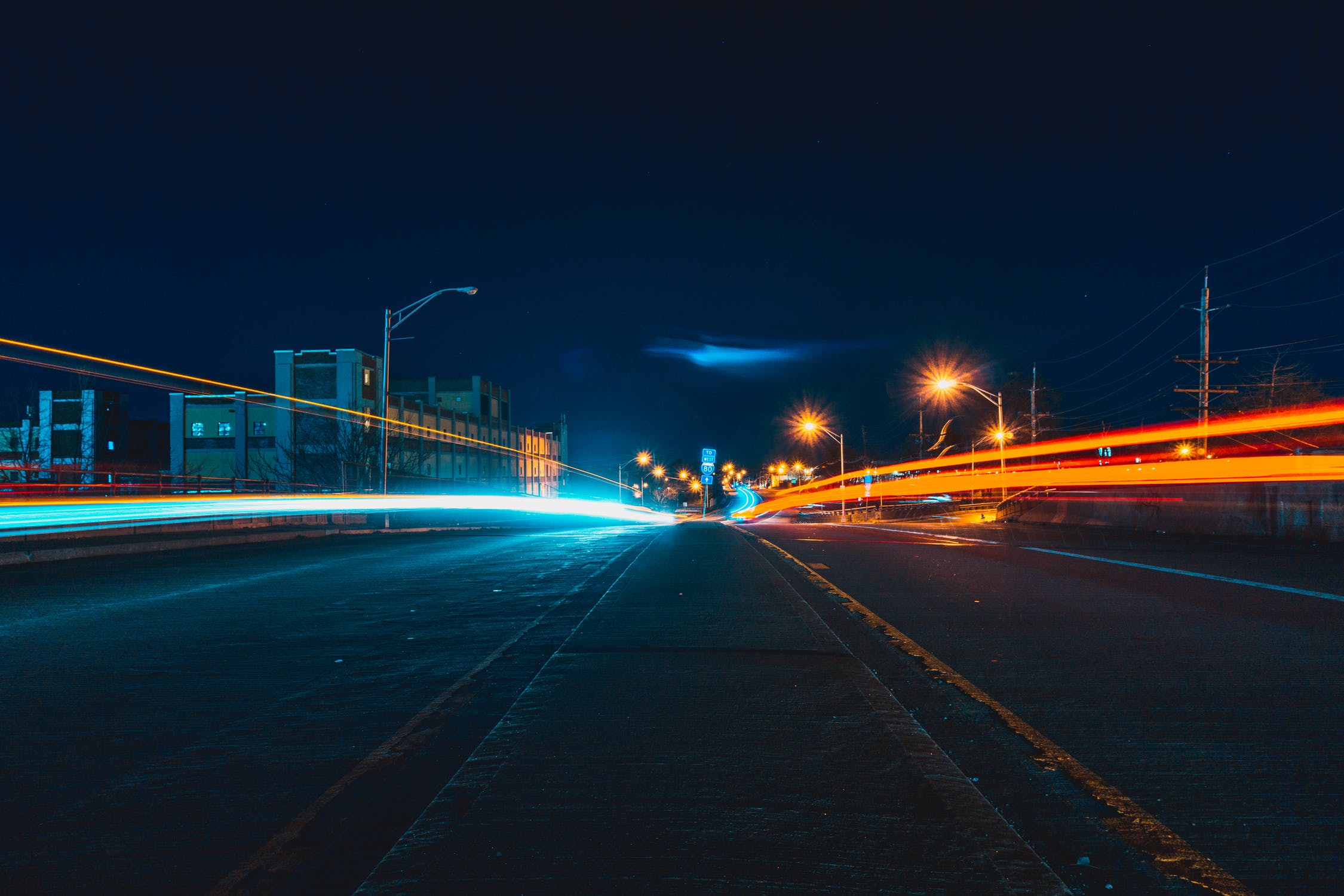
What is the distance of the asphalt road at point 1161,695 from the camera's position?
162 inches

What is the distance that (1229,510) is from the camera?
2339cm

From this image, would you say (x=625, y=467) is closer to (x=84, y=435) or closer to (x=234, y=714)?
(x=84, y=435)

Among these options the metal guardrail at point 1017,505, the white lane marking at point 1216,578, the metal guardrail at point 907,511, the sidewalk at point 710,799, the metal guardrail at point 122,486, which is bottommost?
the metal guardrail at point 907,511

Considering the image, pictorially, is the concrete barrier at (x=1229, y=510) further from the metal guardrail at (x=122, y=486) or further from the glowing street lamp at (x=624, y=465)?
the glowing street lamp at (x=624, y=465)

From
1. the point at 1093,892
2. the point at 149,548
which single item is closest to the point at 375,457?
the point at 149,548

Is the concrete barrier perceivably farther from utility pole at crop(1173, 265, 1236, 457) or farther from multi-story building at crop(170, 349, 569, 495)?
multi-story building at crop(170, 349, 569, 495)

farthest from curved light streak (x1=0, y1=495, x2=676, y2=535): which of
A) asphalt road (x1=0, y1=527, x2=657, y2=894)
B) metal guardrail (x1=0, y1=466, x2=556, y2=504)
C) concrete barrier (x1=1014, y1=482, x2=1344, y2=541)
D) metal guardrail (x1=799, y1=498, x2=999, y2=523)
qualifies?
metal guardrail (x1=799, y1=498, x2=999, y2=523)

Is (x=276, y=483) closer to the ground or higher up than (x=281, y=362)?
closer to the ground

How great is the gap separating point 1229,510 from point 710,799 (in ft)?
75.8

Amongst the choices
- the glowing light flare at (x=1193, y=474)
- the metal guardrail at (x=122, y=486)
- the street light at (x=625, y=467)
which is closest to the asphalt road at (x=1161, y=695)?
the glowing light flare at (x=1193, y=474)

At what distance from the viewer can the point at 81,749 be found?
543 centimetres

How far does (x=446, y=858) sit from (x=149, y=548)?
2171 centimetres

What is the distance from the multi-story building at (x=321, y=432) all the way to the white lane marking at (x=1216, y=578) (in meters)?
46.6

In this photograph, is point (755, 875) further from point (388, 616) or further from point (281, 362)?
point (281, 362)
